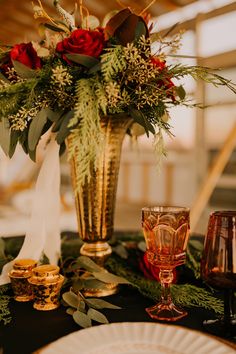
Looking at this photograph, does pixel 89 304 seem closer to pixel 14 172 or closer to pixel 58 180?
pixel 58 180

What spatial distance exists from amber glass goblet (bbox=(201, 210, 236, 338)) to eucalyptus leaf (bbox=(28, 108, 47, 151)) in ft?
1.20

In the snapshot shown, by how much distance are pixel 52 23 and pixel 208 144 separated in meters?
4.76

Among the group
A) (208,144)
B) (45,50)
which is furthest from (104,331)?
(208,144)

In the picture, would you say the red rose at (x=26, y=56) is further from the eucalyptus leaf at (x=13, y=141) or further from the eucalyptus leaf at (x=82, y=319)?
the eucalyptus leaf at (x=82, y=319)

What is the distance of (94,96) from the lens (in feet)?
2.17

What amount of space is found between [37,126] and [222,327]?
49cm

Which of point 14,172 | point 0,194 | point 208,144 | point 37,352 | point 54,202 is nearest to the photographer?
point 37,352

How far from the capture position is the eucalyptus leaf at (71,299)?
26.2 inches

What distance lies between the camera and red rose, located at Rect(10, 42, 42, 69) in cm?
74

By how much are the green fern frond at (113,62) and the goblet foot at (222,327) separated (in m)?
0.45

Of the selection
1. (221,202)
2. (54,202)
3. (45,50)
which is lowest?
(221,202)

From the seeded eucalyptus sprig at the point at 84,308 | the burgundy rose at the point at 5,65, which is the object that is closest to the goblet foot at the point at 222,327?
the seeded eucalyptus sprig at the point at 84,308

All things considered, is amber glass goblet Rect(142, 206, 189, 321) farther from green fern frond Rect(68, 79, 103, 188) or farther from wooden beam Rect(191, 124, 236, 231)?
wooden beam Rect(191, 124, 236, 231)

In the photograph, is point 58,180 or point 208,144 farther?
point 208,144
